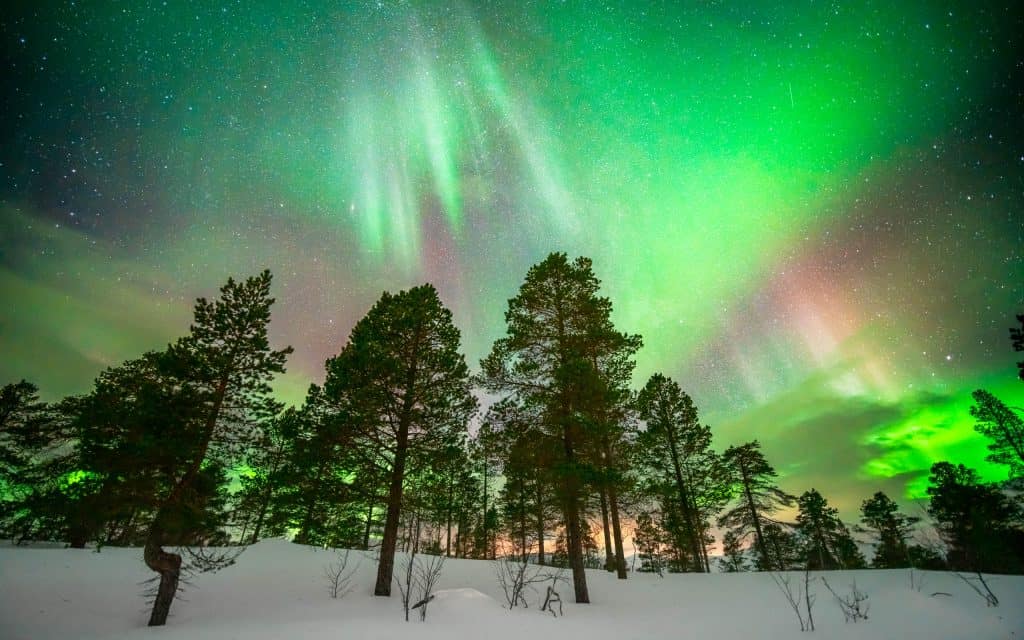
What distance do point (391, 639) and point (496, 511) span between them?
105 feet

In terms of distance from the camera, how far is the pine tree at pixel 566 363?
1269cm

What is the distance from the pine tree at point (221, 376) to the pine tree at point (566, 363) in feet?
27.0

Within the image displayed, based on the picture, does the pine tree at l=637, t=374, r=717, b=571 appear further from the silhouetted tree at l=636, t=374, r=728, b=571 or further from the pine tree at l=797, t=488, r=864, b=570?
the pine tree at l=797, t=488, r=864, b=570

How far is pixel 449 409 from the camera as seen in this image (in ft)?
46.1

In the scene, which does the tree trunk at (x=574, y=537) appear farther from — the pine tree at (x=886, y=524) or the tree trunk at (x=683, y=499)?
the pine tree at (x=886, y=524)

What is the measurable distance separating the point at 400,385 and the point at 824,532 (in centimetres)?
4768

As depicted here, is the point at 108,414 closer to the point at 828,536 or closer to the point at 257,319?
the point at 257,319

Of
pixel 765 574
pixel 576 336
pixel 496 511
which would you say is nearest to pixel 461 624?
pixel 576 336

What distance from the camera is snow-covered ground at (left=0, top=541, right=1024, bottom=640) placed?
29.2 feet

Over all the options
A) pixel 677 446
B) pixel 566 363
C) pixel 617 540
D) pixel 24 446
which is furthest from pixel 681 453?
pixel 24 446

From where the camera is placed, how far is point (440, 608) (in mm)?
10031

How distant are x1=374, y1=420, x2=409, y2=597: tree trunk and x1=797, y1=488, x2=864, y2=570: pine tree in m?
41.9

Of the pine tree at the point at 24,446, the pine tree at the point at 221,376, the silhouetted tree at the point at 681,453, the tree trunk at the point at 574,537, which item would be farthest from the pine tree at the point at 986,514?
the pine tree at the point at 24,446

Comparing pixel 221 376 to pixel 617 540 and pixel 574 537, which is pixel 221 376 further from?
pixel 617 540
